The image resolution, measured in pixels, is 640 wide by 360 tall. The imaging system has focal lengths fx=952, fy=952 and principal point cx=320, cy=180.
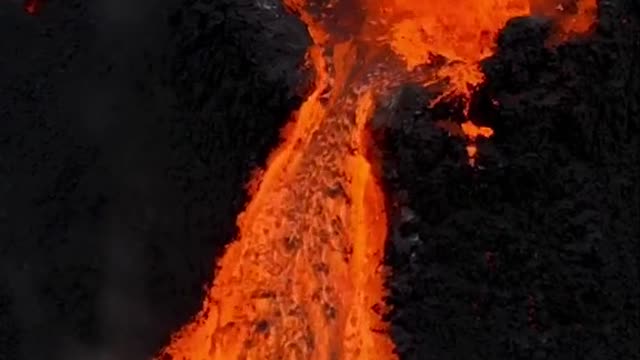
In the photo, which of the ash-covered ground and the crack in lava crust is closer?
the crack in lava crust

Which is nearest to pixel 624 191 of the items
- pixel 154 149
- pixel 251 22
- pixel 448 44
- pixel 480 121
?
pixel 480 121

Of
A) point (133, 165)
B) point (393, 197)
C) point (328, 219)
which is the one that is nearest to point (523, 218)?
point (393, 197)

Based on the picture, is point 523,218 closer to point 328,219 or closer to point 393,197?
point 393,197

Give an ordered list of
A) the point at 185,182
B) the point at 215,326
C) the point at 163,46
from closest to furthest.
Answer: the point at 215,326
the point at 185,182
the point at 163,46

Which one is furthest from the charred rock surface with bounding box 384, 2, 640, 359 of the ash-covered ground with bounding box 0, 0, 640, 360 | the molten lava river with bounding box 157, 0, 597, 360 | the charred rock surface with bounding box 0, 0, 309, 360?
the charred rock surface with bounding box 0, 0, 309, 360

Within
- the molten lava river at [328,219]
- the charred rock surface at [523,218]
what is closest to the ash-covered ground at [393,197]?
the charred rock surface at [523,218]

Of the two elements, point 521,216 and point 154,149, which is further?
point 154,149

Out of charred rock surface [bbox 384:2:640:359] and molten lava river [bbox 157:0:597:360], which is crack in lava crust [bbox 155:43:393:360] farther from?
charred rock surface [bbox 384:2:640:359]

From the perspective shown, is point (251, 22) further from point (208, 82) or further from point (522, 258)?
point (522, 258)
